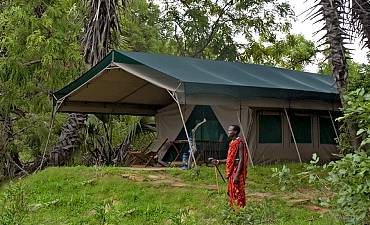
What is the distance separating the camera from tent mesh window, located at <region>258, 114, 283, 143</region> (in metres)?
11.4

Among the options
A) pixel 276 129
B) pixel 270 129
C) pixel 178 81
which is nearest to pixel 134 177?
pixel 178 81

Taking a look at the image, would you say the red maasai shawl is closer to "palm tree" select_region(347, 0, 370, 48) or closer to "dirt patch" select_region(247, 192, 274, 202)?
"dirt patch" select_region(247, 192, 274, 202)

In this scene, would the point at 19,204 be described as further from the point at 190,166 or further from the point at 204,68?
the point at 204,68

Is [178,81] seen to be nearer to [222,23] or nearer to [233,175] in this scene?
[233,175]

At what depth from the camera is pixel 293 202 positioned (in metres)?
6.84

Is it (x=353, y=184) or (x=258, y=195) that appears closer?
(x=353, y=184)

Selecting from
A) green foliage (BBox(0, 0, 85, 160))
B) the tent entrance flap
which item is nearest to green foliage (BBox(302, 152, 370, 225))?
green foliage (BBox(0, 0, 85, 160))

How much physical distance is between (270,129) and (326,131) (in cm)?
196

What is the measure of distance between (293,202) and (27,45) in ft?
19.4

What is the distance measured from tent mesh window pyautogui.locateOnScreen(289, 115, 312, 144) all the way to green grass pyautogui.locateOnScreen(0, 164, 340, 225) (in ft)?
9.41

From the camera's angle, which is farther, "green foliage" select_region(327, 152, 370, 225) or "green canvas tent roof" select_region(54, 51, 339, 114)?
"green canvas tent roof" select_region(54, 51, 339, 114)

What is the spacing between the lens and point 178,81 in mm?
8484

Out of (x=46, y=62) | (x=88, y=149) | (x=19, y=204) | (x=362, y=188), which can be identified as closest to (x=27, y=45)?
(x=46, y=62)

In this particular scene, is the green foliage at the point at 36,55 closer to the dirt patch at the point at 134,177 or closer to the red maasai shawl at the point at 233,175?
the dirt patch at the point at 134,177
